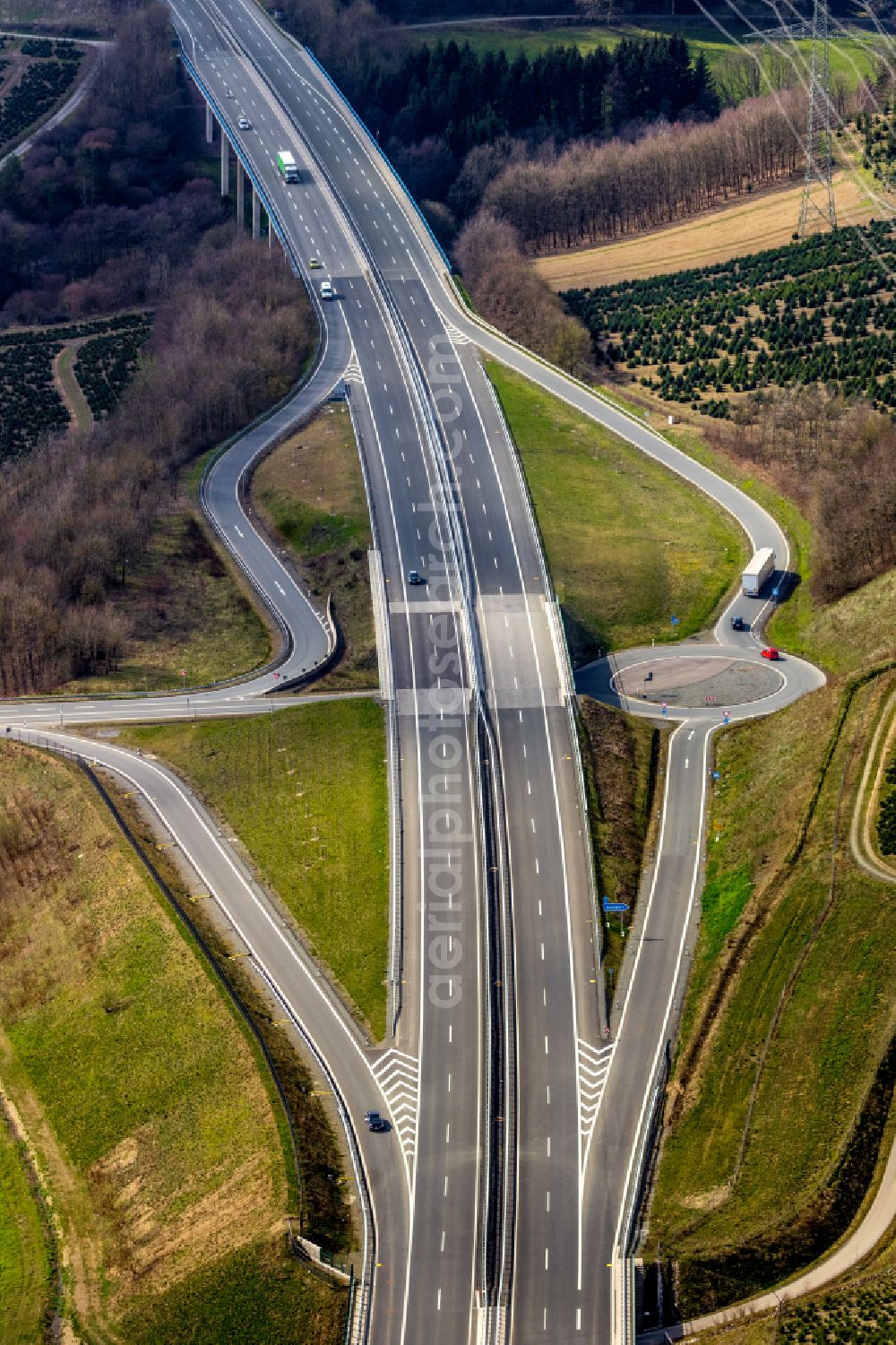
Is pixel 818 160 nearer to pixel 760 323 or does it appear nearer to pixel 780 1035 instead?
pixel 760 323

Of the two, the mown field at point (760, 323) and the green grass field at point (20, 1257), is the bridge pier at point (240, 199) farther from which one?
the green grass field at point (20, 1257)

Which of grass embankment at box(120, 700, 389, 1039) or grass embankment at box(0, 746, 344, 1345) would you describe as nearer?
grass embankment at box(0, 746, 344, 1345)

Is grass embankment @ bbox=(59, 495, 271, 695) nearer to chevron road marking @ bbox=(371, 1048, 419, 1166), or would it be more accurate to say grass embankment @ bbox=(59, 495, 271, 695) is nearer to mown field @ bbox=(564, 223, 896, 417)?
chevron road marking @ bbox=(371, 1048, 419, 1166)

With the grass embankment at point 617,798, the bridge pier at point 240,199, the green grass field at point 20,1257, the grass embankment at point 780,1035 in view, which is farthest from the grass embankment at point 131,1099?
the bridge pier at point 240,199

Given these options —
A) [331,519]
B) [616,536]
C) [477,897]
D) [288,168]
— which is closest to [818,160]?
[288,168]

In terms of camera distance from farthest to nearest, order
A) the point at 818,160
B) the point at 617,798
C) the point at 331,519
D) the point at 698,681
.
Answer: the point at 818,160 < the point at 331,519 < the point at 698,681 < the point at 617,798

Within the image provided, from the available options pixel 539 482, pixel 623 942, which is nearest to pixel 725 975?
pixel 623 942

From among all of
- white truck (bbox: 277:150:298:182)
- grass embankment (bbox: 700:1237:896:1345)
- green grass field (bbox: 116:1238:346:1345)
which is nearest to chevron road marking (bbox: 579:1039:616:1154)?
grass embankment (bbox: 700:1237:896:1345)
